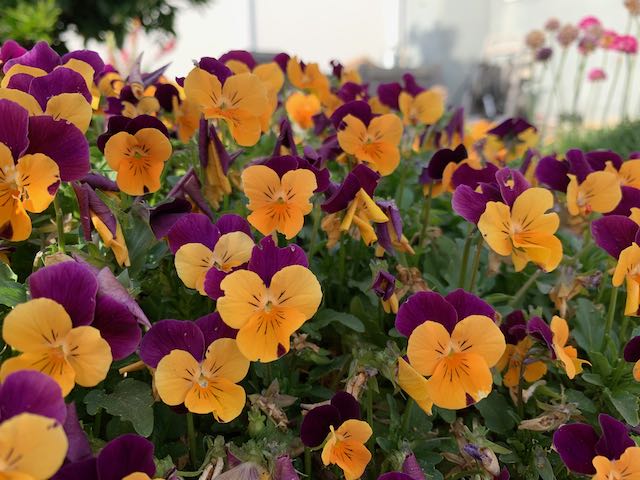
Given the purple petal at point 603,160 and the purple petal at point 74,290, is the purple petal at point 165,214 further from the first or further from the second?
the purple petal at point 603,160

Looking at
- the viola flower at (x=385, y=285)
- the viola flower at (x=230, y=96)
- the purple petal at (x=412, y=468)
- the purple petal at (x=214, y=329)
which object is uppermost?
the viola flower at (x=230, y=96)

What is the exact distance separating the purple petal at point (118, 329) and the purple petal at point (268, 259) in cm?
14

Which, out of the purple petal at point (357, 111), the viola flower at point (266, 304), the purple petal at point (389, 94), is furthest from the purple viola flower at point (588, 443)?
the purple petal at point (389, 94)

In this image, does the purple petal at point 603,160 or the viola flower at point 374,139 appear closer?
the viola flower at point 374,139

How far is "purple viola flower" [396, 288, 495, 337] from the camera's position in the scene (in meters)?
0.68

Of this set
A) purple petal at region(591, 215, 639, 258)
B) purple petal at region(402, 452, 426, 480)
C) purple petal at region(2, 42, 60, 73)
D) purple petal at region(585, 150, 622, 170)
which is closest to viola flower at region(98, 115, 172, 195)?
purple petal at region(2, 42, 60, 73)

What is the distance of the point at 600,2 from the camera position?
7.72 metres

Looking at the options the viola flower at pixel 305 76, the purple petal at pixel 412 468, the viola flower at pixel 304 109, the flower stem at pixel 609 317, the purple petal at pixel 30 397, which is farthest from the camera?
the viola flower at pixel 304 109

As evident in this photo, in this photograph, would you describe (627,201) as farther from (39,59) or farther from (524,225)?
(39,59)

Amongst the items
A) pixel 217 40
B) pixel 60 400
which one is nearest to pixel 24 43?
pixel 60 400

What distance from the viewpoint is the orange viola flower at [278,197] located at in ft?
2.56

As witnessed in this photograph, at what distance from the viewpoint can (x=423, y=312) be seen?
2.27ft

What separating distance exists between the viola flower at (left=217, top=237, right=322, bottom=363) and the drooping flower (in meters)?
0.13

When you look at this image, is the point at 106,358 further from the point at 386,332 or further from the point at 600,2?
the point at 600,2
